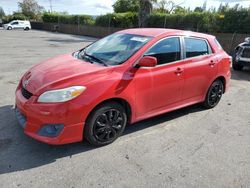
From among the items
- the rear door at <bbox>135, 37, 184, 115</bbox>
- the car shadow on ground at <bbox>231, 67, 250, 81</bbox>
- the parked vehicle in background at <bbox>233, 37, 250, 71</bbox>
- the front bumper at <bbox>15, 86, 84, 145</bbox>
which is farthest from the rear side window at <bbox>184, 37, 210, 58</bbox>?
the parked vehicle in background at <bbox>233, 37, 250, 71</bbox>

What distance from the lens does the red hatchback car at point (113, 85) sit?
316 cm

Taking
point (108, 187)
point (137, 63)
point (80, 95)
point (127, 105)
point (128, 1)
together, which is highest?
point (128, 1)

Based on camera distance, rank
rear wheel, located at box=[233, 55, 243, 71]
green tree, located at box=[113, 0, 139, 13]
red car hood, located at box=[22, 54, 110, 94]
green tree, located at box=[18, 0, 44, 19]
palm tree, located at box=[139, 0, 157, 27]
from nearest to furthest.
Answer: red car hood, located at box=[22, 54, 110, 94] → rear wheel, located at box=[233, 55, 243, 71] → palm tree, located at box=[139, 0, 157, 27] → green tree, located at box=[113, 0, 139, 13] → green tree, located at box=[18, 0, 44, 19]

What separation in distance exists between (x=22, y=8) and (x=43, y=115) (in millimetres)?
73460

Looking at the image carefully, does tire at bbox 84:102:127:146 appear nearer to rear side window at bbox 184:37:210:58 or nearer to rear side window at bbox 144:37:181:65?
rear side window at bbox 144:37:181:65

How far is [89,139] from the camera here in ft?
11.3

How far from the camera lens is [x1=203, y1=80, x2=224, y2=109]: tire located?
509 cm

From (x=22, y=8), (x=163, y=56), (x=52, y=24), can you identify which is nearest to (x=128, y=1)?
(x=52, y=24)

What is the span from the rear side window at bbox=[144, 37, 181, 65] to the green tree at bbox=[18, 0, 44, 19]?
68.2 meters

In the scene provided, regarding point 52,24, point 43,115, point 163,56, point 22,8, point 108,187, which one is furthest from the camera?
point 22,8

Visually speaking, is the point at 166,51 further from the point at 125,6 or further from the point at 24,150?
the point at 125,6

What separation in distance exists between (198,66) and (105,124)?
2.13 meters

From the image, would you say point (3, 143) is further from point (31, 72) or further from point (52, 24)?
point (52, 24)

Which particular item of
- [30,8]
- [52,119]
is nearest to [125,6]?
[30,8]
